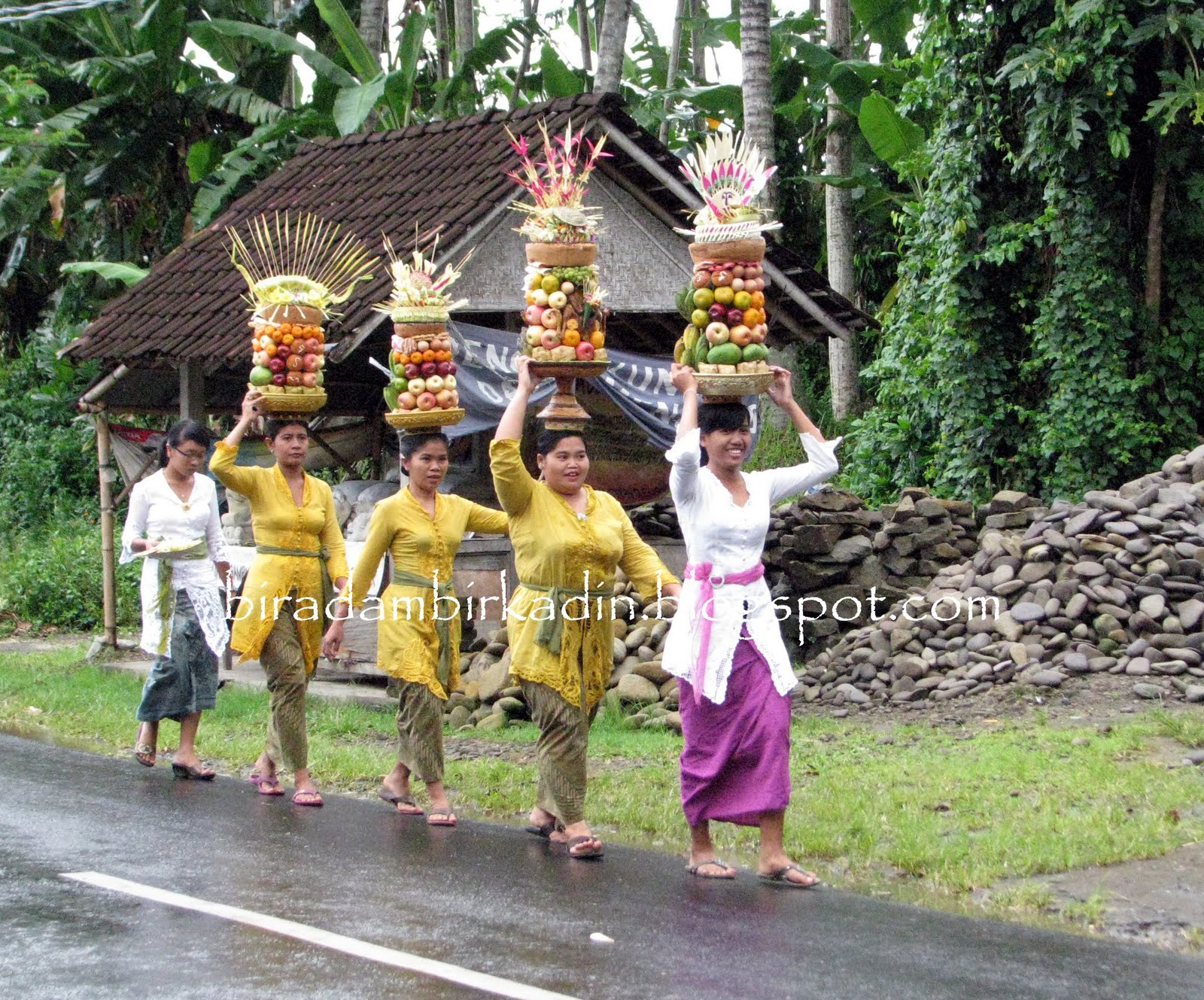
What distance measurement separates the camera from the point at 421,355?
8.25 m

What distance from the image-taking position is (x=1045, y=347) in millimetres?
14883

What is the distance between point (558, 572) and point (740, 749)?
1.24m

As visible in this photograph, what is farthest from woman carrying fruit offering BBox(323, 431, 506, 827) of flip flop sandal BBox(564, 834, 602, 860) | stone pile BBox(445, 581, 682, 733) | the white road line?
stone pile BBox(445, 581, 682, 733)

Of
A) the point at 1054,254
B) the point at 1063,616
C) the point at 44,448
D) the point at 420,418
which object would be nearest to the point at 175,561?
the point at 420,418

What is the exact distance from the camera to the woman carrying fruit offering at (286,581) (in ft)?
26.6

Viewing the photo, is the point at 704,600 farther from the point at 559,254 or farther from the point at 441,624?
the point at 559,254

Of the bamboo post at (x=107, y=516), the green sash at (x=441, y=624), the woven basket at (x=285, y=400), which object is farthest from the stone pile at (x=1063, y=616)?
the bamboo post at (x=107, y=516)

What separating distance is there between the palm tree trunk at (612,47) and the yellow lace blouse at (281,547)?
42.2 ft

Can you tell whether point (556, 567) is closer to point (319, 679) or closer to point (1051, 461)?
point (319, 679)

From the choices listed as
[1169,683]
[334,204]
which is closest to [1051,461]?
[1169,683]

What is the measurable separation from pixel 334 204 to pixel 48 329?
12081 mm

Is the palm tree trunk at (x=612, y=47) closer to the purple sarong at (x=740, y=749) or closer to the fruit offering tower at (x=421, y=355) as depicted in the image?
the fruit offering tower at (x=421, y=355)

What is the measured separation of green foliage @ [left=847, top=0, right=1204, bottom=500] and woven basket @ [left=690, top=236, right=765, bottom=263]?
324 inches

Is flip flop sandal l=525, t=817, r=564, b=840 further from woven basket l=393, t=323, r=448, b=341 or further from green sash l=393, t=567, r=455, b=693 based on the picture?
woven basket l=393, t=323, r=448, b=341
